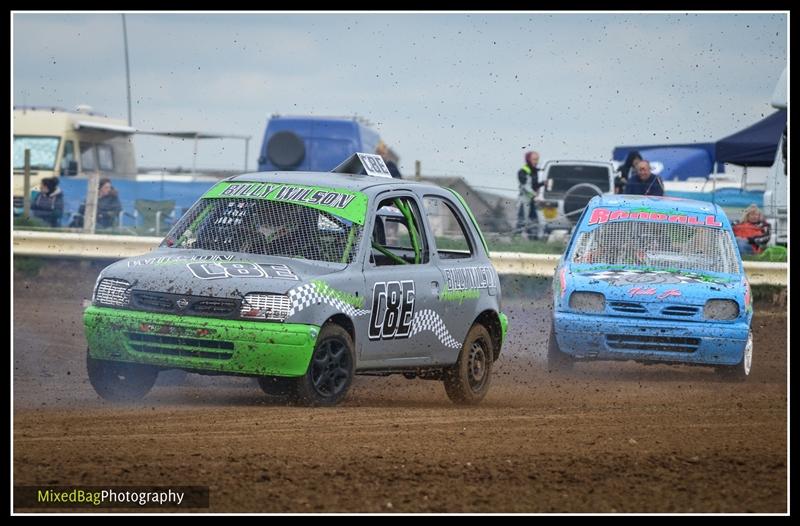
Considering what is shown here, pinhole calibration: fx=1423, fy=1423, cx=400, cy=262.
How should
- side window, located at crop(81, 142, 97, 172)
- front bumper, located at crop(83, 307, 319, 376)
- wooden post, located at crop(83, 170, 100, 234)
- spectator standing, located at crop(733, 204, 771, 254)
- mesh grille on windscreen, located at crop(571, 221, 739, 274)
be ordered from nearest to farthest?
front bumper, located at crop(83, 307, 319, 376) < mesh grille on windscreen, located at crop(571, 221, 739, 274) < spectator standing, located at crop(733, 204, 771, 254) < wooden post, located at crop(83, 170, 100, 234) < side window, located at crop(81, 142, 97, 172)

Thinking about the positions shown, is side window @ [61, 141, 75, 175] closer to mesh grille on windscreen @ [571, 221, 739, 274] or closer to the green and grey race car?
mesh grille on windscreen @ [571, 221, 739, 274]

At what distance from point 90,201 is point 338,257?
1120 cm

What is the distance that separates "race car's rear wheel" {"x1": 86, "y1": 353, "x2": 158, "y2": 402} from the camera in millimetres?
8867

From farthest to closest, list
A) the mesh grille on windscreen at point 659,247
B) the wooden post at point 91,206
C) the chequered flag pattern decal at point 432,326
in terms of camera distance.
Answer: the wooden post at point 91,206, the mesh grille on windscreen at point 659,247, the chequered flag pattern decal at point 432,326

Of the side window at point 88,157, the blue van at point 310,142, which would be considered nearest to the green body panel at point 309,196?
the blue van at point 310,142

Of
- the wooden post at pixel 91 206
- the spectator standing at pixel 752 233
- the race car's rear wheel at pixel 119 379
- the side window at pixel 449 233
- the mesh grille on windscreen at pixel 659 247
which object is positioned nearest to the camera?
the race car's rear wheel at pixel 119 379

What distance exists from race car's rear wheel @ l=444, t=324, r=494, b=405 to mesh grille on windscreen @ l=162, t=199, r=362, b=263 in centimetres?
140

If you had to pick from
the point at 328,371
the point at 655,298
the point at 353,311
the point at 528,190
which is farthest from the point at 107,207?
the point at 328,371

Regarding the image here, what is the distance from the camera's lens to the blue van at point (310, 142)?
84.1ft

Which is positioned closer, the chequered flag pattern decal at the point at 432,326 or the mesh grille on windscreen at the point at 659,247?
the chequered flag pattern decal at the point at 432,326

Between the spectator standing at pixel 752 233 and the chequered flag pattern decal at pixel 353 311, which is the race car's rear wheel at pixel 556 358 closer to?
the chequered flag pattern decal at pixel 353 311

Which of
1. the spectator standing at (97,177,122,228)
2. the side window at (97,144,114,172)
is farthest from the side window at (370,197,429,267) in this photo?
the side window at (97,144,114,172)

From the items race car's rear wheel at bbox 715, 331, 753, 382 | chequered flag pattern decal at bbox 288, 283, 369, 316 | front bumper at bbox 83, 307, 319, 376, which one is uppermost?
chequered flag pattern decal at bbox 288, 283, 369, 316

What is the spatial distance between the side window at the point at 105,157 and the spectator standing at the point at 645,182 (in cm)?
1251
